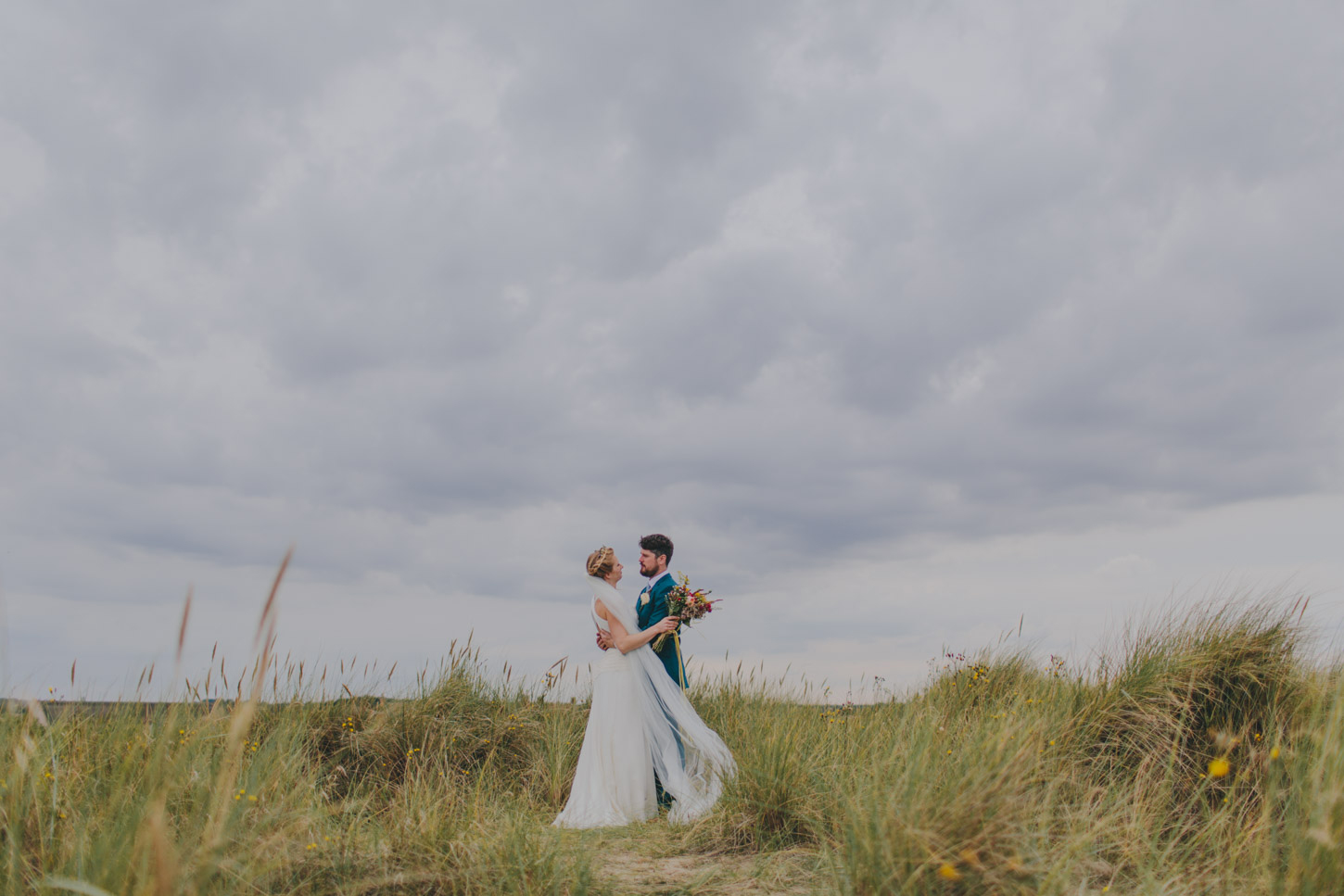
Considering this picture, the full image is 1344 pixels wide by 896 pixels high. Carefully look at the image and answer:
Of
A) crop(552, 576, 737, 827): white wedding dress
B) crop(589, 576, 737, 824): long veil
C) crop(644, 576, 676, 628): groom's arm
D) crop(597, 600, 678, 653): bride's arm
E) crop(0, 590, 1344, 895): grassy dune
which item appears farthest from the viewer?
crop(644, 576, 676, 628): groom's arm

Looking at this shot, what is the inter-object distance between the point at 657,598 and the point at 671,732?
1198 millimetres

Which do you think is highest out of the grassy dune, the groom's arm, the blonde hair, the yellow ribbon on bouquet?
the blonde hair

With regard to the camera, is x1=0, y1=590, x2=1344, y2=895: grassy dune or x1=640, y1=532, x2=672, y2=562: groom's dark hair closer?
x1=0, y1=590, x2=1344, y2=895: grassy dune

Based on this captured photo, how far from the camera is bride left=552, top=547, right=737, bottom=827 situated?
7168 millimetres

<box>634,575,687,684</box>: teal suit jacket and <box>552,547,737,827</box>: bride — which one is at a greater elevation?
<box>634,575,687,684</box>: teal suit jacket

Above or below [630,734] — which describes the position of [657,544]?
above

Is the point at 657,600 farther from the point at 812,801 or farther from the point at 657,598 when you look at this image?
the point at 812,801

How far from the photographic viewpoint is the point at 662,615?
7.80m

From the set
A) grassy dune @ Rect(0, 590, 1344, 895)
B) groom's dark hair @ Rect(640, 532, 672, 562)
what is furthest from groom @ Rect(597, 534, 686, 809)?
grassy dune @ Rect(0, 590, 1344, 895)

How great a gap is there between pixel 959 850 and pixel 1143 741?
11.0ft

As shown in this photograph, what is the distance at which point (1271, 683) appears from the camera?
6.04 metres

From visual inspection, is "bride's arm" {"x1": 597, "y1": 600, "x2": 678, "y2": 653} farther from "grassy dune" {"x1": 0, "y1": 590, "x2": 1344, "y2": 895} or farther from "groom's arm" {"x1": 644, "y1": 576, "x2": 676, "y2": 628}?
"grassy dune" {"x1": 0, "y1": 590, "x2": 1344, "y2": 895}

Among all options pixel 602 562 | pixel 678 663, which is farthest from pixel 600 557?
pixel 678 663

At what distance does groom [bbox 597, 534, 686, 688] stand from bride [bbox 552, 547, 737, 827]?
15 centimetres
